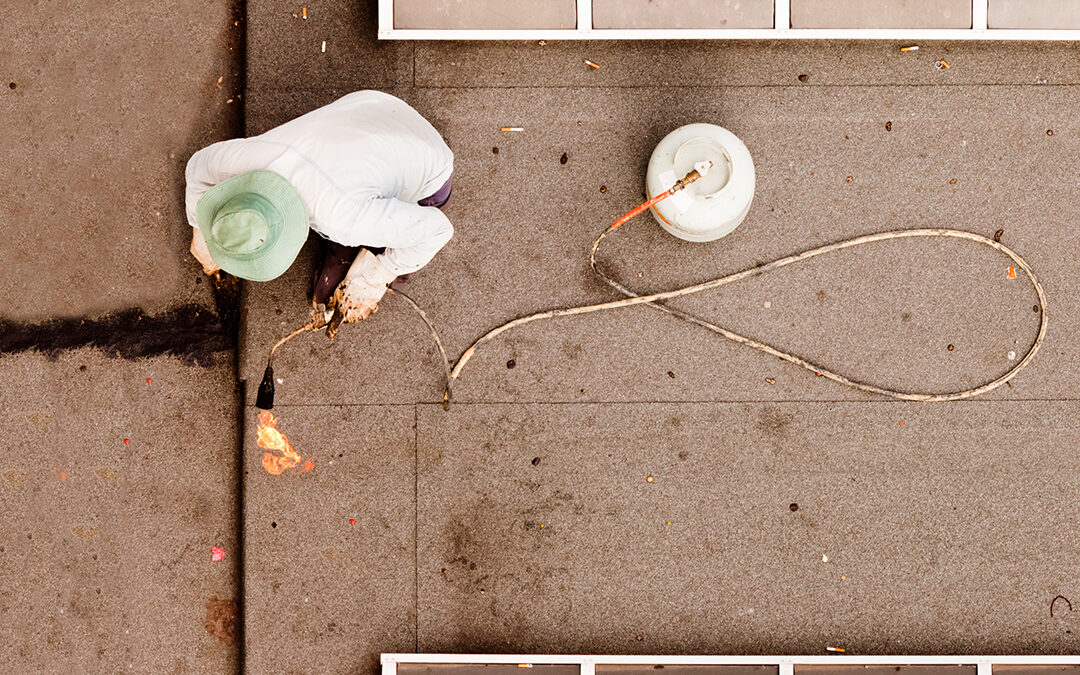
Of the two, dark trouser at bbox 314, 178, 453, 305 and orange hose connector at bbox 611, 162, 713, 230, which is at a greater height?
orange hose connector at bbox 611, 162, 713, 230

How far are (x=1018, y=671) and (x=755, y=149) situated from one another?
78.9 inches

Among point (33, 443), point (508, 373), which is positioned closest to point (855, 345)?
point (508, 373)

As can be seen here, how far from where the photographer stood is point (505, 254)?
2.56 m

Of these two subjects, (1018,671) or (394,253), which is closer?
(394,253)

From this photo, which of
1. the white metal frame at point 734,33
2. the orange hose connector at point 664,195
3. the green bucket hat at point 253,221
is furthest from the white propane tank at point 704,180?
the green bucket hat at point 253,221

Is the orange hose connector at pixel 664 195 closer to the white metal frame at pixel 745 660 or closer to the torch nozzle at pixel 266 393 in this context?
the torch nozzle at pixel 266 393

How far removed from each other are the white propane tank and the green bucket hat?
1.15 m

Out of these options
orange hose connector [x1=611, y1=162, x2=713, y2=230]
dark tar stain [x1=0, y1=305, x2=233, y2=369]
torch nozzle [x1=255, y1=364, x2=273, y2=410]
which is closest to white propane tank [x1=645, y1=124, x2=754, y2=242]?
orange hose connector [x1=611, y1=162, x2=713, y2=230]

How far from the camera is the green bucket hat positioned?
71.2 inches

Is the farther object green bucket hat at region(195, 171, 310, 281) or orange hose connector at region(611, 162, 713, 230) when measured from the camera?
orange hose connector at region(611, 162, 713, 230)

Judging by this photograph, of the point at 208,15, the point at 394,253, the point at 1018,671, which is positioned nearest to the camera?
the point at 394,253

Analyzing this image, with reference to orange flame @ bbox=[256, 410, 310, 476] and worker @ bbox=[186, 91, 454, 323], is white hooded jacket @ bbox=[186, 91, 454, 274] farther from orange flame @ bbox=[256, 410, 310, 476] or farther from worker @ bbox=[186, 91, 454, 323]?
orange flame @ bbox=[256, 410, 310, 476]

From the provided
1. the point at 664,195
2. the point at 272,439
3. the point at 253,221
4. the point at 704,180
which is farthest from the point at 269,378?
the point at 704,180

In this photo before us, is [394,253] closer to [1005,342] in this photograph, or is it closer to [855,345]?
[855,345]
